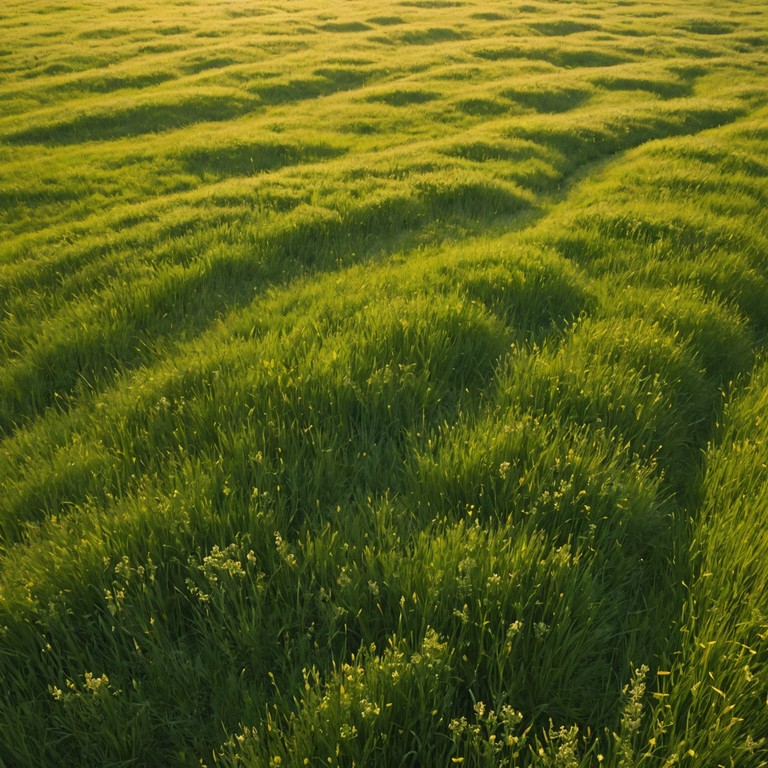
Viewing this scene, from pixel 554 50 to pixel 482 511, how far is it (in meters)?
30.8

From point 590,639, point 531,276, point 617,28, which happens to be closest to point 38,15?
point 617,28

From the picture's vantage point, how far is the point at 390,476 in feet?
10.9

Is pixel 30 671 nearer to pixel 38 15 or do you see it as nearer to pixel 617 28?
pixel 617 28

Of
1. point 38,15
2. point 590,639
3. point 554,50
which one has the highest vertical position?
point 38,15

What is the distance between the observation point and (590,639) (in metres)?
2.30

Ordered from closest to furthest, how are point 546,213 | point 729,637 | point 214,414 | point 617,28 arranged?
point 729,637
point 214,414
point 546,213
point 617,28

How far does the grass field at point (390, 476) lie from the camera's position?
2076 millimetres

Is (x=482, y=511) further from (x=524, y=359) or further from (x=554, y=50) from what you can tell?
(x=554, y=50)

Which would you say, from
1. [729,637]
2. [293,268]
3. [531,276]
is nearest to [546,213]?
[531,276]

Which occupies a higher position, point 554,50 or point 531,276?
point 554,50

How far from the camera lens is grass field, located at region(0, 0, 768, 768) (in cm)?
208

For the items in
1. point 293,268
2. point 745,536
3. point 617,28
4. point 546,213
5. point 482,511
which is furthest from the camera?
point 617,28

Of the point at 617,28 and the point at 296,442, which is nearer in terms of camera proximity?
the point at 296,442

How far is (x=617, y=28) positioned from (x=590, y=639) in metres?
43.5
